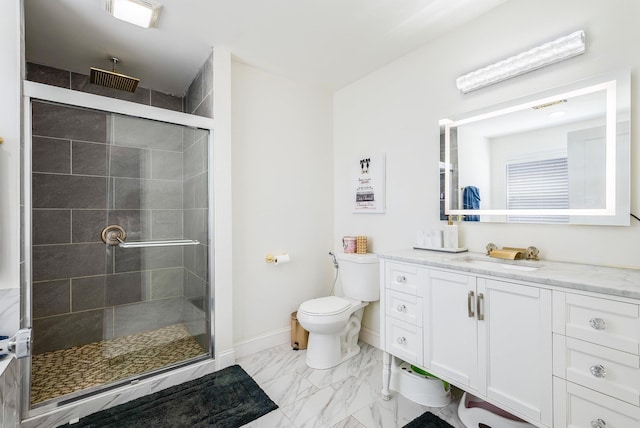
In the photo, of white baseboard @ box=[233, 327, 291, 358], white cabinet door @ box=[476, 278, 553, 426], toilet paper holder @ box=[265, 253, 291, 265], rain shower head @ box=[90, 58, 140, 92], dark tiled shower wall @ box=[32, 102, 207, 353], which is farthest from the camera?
toilet paper holder @ box=[265, 253, 291, 265]

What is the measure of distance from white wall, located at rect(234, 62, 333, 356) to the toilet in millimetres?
414

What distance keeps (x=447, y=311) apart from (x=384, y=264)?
0.46 meters

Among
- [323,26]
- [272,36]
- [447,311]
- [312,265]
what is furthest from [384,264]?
[272,36]

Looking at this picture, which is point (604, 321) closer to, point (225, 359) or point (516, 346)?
point (516, 346)

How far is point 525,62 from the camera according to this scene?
1627mm

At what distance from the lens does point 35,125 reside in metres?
1.63

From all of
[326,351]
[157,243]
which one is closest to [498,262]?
[326,351]

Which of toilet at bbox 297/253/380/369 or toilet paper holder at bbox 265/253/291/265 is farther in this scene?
toilet paper holder at bbox 265/253/291/265

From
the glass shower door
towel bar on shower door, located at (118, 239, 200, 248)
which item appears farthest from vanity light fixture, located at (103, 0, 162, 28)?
towel bar on shower door, located at (118, 239, 200, 248)

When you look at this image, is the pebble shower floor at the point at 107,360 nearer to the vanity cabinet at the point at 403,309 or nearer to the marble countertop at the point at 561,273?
the vanity cabinet at the point at 403,309

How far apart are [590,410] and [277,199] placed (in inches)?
89.1

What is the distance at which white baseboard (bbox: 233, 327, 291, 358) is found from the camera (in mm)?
2395

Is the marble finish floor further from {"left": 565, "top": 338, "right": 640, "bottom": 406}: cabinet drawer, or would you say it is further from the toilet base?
{"left": 565, "top": 338, "right": 640, "bottom": 406}: cabinet drawer

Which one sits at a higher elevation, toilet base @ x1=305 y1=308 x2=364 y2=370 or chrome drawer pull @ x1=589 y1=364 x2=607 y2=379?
chrome drawer pull @ x1=589 y1=364 x2=607 y2=379
